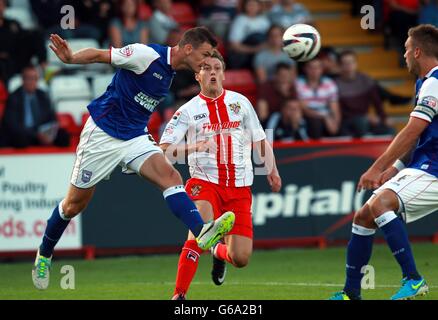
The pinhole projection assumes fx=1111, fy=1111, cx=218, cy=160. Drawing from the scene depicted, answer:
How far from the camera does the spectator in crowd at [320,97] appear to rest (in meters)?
16.7

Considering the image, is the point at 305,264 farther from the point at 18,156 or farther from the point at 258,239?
the point at 18,156

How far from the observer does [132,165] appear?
10336 mm

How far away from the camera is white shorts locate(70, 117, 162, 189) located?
10352mm

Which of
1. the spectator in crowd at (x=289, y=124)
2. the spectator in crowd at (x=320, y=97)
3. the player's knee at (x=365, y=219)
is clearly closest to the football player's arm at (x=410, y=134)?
the player's knee at (x=365, y=219)

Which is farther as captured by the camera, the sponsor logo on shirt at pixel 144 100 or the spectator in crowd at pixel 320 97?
the spectator in crowd at pixel 320 97

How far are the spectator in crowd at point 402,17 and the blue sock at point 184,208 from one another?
1026 centimetres

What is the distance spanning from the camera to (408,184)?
9445 millimetres

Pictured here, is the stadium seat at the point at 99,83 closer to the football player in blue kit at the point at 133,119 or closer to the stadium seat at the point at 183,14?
the stadium seat at the point at 183,14

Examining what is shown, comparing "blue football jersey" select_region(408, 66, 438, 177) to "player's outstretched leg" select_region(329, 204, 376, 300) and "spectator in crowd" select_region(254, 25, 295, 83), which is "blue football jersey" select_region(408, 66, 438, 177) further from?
"spectator in crowd" select_region(254, 25, 295, 83)

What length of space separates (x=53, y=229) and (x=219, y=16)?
8557 mm

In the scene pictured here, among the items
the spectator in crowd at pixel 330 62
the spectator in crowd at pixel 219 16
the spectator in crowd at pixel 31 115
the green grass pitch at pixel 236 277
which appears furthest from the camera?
the spectator in crowd at pixel 219 16

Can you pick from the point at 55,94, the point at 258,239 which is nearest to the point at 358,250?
the point at 258,239

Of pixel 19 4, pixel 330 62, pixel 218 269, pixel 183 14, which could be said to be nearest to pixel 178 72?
pixel 183 14

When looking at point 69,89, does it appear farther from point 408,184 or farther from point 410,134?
point 410,134
